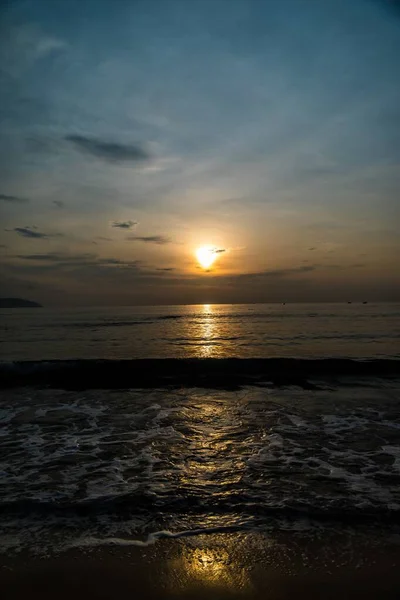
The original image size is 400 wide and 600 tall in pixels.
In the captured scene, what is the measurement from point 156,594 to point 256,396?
40.3 feet

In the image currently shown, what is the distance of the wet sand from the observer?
13.3 ft

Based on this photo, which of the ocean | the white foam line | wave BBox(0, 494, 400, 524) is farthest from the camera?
wave BBox(0, 494, 400, 524)

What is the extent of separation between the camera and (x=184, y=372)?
22594 millimetres

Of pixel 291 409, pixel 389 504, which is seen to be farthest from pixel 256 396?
pixel 389 504

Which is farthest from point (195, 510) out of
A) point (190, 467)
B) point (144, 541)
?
point (190, 467)

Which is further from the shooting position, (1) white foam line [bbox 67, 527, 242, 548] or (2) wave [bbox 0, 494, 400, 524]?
(2) wave [bbox 0, 494, 400, 524]

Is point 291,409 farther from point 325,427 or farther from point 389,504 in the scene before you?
point 389,504

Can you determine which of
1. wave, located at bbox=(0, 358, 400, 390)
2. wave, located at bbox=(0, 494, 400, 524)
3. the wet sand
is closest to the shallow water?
wave, located at bbox=(0, 494, 400, 524)

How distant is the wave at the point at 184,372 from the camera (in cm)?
1962

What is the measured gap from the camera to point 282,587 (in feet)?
13.5

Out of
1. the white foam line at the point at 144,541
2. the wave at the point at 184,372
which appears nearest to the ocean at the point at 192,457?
the white foam line at the point at 144,541

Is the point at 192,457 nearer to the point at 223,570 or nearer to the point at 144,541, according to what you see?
the point at 144,541

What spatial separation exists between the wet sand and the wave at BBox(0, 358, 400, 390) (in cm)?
1353

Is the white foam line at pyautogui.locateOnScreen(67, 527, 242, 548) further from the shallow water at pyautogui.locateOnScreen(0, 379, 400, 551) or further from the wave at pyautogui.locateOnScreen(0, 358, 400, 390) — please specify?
the wave at pyautogui.locateOnScreen(0, 358, 400, 390)
